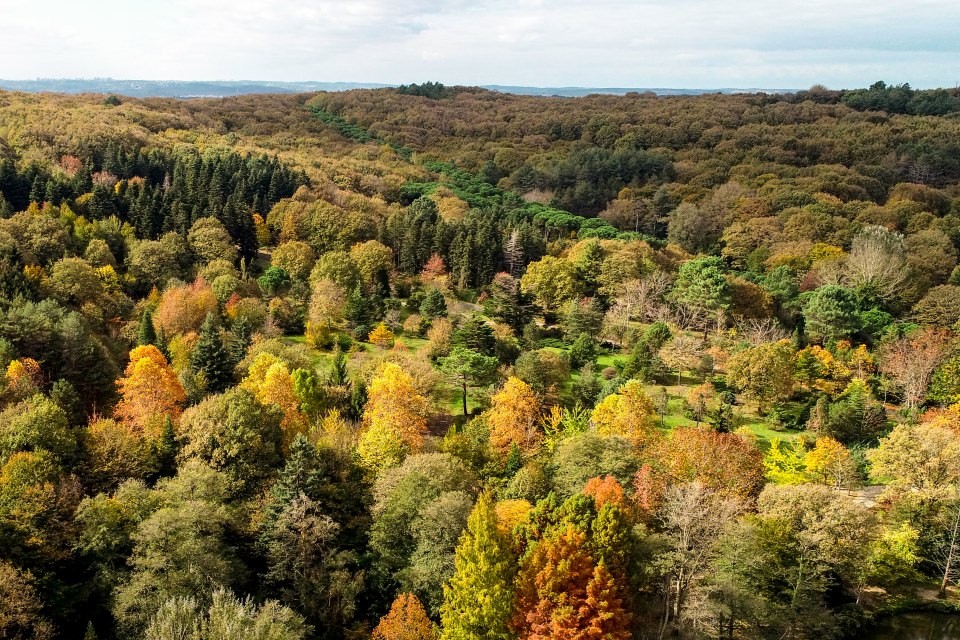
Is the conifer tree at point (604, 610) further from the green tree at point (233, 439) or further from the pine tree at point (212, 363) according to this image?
the pine tree at point (212, 363)

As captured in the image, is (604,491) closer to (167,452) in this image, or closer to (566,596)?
(566,596)

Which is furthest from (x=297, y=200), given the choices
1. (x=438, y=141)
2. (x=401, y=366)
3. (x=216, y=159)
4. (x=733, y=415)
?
A: (x=438, y=141)

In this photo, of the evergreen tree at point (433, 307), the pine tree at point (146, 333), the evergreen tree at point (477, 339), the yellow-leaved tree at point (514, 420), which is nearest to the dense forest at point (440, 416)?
the yellow-leaved tree at point (514, 420)

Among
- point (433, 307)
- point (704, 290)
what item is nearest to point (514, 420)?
point (433, 307)

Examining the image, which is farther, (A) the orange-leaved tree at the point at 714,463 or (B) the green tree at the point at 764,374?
(B) the green tree at the point at 764,374

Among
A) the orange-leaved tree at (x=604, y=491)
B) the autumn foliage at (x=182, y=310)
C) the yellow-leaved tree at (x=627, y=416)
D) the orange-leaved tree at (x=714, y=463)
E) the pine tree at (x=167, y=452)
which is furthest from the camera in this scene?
the autumn foliage at (x=182, y=310)

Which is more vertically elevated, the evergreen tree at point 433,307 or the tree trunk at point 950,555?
the evergreen tree at point 433,307

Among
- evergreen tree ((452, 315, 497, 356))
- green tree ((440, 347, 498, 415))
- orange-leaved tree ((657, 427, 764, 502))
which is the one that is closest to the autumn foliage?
evergreen tree ((452, 315, 497, 356))
